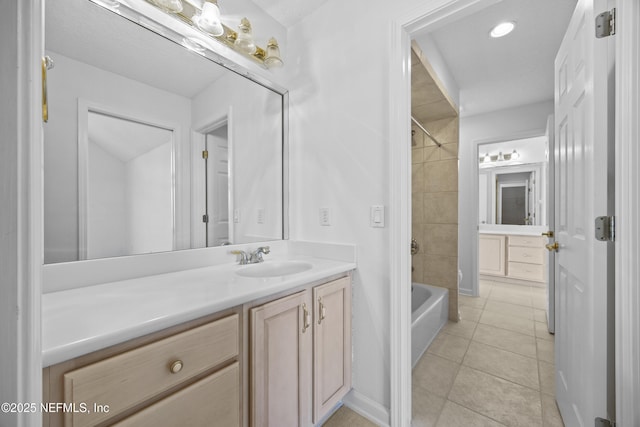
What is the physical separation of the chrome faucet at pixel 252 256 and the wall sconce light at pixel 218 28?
3.77 ft

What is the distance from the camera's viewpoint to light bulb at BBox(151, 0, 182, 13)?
3.87ft

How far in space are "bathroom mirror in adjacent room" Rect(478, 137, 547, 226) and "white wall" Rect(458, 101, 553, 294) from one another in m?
0.73

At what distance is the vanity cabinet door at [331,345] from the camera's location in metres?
1.25

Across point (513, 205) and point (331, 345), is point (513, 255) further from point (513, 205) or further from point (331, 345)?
point (331, 345)

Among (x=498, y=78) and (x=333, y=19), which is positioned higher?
(x=498, y=78)

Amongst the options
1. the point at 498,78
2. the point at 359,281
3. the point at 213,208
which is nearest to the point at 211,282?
the point at 213,208

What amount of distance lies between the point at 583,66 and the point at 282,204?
1638 millimetres

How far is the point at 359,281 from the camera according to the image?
1512 mm

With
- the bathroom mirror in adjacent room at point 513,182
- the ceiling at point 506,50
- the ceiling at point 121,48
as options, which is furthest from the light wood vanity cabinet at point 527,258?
the ceiling at point 121,48

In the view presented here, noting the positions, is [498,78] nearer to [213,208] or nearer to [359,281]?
[359,281]

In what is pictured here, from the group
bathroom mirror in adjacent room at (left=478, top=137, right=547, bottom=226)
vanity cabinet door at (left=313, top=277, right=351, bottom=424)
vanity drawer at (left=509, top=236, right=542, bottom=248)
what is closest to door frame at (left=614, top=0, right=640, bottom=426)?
vanity cabinet door at (left=313, top=277, right=351, bottom=424)

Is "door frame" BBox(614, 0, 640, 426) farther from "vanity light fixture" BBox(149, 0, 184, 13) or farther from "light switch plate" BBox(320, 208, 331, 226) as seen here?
"vanity light fixture" BBox(149, 0, 184, 13)

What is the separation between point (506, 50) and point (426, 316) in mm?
2386

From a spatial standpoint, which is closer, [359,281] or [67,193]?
[67,193]
